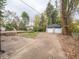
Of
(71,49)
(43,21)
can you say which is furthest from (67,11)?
(43,21)

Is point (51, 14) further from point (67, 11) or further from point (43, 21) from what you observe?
point (67, 11)

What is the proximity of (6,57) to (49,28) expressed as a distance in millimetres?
33833

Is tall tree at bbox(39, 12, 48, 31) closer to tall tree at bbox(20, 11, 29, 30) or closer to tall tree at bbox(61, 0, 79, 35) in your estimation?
tall tree at bbox(20, 11, 29, 30)

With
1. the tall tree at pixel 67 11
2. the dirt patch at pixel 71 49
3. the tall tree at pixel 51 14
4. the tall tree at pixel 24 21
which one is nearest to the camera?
the dirt patch at pixel 71 49

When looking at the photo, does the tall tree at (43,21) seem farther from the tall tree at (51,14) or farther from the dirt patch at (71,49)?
the dirt patch at (71,49)

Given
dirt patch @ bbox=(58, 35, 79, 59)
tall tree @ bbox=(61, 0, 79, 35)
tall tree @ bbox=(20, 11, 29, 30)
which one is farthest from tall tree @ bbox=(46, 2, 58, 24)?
dirt patch @ bbox=(58, 35, 79, 59)

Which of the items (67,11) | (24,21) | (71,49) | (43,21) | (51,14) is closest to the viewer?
(71,49)

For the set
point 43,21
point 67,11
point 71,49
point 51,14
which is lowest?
point 71,49

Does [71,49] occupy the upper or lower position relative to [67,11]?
lower

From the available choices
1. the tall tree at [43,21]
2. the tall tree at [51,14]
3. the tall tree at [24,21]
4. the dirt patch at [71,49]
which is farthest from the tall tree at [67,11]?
the tall tree at [51,14]

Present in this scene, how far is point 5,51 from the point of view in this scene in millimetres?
10211

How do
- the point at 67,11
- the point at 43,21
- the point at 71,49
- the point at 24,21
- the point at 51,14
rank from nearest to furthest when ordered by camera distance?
the point at 71,49 < the point at 67,11 < the point at 24,21 < the point at 43,21 < the point at 51,14

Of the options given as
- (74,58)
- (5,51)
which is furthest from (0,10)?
(74,58)

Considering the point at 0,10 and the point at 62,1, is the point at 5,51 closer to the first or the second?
the point at 0,10
